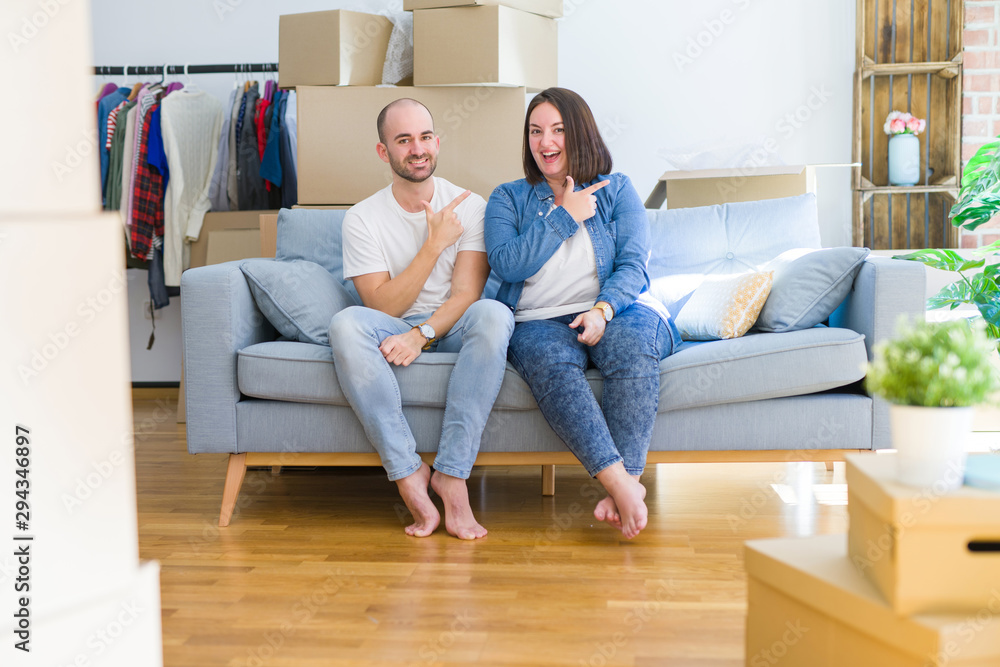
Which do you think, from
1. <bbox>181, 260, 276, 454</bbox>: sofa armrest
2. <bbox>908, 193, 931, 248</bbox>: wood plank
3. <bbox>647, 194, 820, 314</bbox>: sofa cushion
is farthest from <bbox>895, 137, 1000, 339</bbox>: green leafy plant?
<bbox>181, 260, 276, 454</bbox>: sofa armrest

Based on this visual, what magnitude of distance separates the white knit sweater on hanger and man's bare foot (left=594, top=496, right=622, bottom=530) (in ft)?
7.97

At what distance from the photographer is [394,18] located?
3.03 m

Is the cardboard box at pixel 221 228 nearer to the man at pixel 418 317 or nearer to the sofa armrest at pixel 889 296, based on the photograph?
the man at pixel 418 317

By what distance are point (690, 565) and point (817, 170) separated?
7.76ft

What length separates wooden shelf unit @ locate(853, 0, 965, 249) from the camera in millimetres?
3338

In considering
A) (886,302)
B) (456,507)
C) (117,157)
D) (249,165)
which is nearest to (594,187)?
(886,302)

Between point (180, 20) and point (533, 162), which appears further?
point (180, 20)

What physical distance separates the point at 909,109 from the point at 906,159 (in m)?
0.26

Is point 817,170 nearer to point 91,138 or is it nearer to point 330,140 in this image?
point 330,140

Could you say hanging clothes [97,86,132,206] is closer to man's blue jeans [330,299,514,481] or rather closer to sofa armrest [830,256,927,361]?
man's blue jeans [330,299,514,481]

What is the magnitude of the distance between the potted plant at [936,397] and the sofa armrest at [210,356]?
151 centimetres

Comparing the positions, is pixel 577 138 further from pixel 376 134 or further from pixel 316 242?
pixel 376 134

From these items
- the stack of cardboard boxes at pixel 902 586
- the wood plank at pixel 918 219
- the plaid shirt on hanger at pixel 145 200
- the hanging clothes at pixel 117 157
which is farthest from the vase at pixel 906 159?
the hanging clothes at pixel 117 157

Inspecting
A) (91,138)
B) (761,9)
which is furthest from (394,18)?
(91,138)
